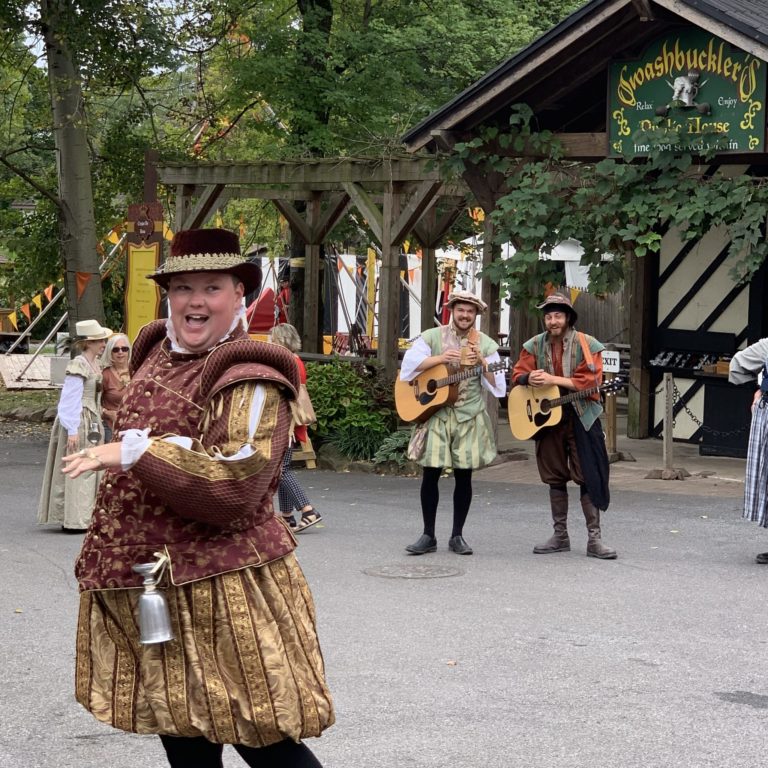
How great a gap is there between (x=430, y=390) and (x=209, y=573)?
6171 millimetres

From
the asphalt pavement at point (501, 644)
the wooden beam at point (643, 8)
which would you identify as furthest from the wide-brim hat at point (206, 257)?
the wooden beam at point (643, 8)

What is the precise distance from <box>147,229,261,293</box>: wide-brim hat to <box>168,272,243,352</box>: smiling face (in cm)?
2

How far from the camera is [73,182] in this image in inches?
723

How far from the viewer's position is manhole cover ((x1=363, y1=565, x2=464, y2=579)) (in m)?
8.67

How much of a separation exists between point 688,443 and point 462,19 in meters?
7.50

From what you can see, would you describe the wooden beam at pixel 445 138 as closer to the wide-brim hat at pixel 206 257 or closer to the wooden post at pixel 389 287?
the wooden post at pixel 389 287

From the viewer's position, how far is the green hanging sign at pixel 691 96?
12.1 metres

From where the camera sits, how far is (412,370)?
9.39 metres

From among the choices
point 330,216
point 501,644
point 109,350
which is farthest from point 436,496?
point 330,216

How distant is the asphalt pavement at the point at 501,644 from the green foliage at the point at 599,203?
8.20 ft

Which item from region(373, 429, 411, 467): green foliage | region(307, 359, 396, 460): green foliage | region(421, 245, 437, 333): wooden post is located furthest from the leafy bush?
region(421, 245, 437, 333): wooden post

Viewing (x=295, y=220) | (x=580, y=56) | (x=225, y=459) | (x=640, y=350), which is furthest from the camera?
(x=295, y=220)

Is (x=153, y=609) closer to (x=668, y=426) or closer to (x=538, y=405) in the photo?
(x=538, y=405)

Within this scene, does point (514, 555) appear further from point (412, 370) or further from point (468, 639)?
point (468, 639)
